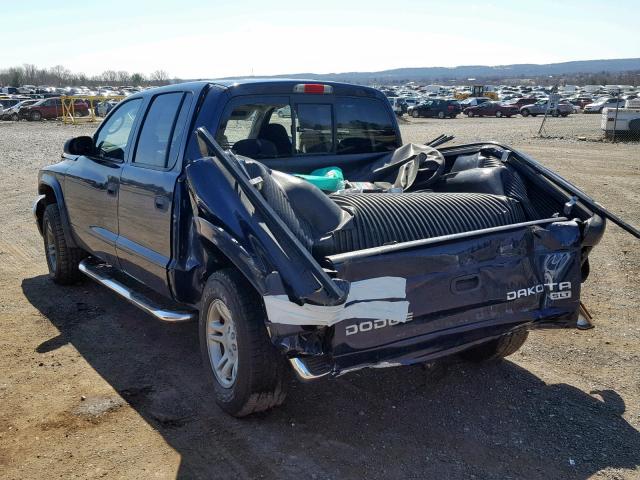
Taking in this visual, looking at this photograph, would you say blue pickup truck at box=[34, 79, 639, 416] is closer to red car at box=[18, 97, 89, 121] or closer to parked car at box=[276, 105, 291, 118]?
parked car at box=[276, 105, 291, 118]

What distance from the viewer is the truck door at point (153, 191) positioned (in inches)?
173

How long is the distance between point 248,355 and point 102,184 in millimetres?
2505

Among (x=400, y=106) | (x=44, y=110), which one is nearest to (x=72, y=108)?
(x=44, y=110)

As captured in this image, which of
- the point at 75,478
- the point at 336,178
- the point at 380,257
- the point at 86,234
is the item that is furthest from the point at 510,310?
the point at 86,234

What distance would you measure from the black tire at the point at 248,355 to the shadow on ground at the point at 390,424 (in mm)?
195

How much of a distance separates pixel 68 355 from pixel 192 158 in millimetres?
1886

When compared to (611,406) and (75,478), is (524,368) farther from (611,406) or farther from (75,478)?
(75,478)

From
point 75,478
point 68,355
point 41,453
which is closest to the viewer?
point 75,478

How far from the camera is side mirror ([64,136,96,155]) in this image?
5746mm

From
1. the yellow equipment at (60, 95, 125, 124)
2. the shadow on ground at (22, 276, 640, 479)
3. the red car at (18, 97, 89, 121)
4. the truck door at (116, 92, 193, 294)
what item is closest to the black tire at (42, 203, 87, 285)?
the truck door at (116, 92, 193, 294)

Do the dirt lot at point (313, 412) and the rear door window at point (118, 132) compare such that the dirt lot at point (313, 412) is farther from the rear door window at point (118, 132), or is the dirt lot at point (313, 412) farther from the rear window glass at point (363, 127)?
the rear window glass at point (363, 127)

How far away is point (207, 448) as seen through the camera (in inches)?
141

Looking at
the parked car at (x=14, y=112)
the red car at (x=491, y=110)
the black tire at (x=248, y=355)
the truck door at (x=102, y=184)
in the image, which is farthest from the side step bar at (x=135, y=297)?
the red car at (x=491, y=110)

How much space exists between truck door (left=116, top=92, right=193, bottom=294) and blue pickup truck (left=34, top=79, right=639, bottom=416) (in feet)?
0.05
